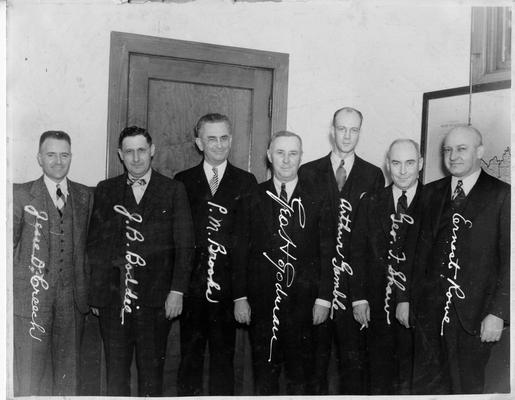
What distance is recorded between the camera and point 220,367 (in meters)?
1.31

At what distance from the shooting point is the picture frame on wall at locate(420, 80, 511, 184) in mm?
1344

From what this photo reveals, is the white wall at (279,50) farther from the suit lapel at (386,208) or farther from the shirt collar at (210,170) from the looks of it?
the shirt collar at (210,170)

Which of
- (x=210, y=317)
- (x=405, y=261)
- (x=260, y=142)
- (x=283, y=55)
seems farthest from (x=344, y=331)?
(x=283, y=55)

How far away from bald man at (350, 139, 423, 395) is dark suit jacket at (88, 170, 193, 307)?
1.48ft

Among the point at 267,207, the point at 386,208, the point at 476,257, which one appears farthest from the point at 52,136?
the point at 476,257

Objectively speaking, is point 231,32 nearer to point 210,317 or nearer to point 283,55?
point 283,55

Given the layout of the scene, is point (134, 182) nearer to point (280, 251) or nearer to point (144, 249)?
point (144, 249)

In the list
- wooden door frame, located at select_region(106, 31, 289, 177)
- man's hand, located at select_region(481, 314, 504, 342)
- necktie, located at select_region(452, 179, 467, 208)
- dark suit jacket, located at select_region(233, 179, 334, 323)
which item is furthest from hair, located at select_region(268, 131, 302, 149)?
man's hand, located at select_region(481, 314, 504, 342)

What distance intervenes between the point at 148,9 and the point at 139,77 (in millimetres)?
167

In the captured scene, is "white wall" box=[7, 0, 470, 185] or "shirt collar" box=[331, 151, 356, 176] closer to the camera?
"white wall" box=[7, 0, 470, 185]

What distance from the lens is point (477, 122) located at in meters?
1.35
